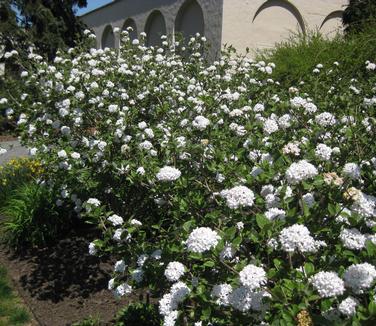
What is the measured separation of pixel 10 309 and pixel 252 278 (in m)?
2.92

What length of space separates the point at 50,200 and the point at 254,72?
8.96ft

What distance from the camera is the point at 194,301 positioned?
6.23 ft

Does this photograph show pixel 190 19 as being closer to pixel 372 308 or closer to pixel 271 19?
pixel 271 19

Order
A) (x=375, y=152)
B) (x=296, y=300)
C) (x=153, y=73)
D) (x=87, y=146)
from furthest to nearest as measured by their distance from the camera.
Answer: (x=153, y=73), (x=87, y=146), (x=375, y=152), (x=296, y=300)

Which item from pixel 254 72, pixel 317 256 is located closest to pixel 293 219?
pixel 317 256

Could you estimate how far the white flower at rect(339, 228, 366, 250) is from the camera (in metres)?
1.66

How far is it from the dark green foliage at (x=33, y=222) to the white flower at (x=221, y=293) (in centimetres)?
356

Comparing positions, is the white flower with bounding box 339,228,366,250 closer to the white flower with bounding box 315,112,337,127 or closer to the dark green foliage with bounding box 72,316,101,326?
the white flower with bounding box 315,112,337,127

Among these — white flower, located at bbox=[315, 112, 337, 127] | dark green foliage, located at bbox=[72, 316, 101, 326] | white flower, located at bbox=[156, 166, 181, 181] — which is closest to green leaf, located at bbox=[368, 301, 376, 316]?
white flower, located at bbox=[156, 166, 181, 181]

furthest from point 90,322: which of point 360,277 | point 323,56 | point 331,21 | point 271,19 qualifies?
point 331,21

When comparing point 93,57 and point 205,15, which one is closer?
point 93,57

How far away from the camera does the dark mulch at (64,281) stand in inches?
145

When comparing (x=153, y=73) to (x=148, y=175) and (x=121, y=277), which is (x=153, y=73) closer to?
(x=148, y=175)

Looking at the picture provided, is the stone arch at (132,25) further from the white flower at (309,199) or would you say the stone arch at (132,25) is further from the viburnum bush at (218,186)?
the white flower at (309,199)
